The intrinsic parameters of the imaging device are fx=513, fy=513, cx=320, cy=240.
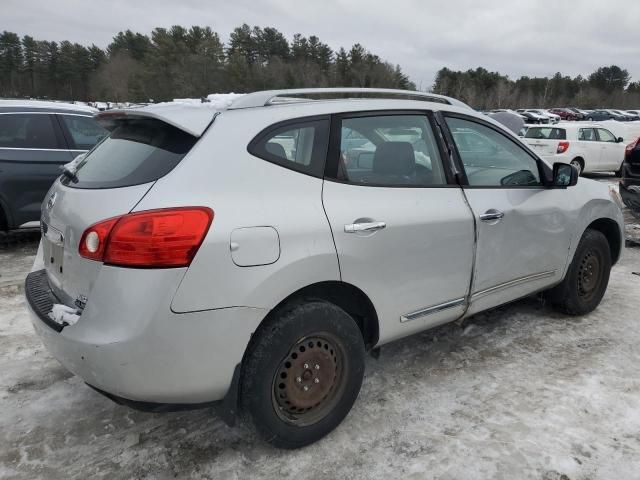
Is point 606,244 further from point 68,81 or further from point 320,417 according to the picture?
point 68,81

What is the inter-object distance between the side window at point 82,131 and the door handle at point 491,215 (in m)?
4.82

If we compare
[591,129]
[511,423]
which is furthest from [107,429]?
[591,129]

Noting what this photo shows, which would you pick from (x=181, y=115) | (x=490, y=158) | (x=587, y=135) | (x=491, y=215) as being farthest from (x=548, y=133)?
(x=181, y=115)

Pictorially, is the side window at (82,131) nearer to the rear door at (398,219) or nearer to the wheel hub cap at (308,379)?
the rear door at (398,219)

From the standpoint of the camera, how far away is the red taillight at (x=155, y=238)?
197 centimetres

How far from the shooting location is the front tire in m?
2.24

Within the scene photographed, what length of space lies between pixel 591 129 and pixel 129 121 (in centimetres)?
1519

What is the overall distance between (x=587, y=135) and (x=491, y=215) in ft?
44.5

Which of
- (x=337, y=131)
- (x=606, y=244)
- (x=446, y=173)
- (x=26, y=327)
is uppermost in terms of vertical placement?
(x=337, y=131)

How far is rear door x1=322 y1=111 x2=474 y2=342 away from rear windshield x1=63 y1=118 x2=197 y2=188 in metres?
0.72

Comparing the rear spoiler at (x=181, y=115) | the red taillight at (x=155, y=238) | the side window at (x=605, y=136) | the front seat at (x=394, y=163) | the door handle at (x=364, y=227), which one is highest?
the rear spoiler at (x=181, y=115)

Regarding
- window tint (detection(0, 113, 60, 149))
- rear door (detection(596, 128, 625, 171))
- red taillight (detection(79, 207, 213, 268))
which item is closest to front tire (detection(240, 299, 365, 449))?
red taillight (detection(79, 207, 213, 268))

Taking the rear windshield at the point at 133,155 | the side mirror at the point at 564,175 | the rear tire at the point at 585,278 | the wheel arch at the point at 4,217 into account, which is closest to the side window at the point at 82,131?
the wheel arch at the point at 4,217

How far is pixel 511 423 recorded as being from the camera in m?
2.73
